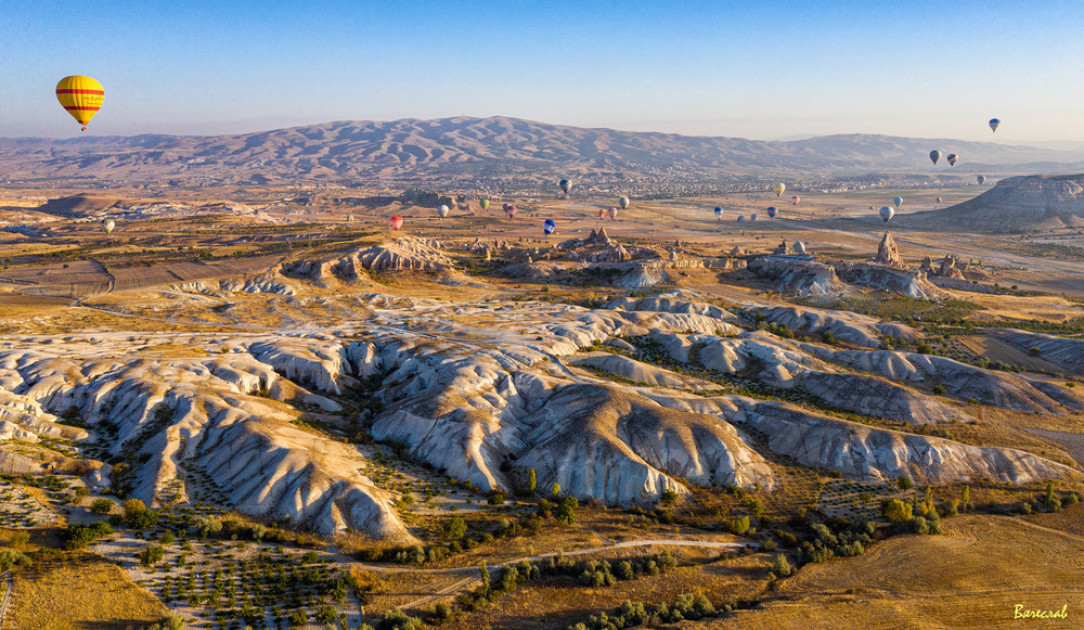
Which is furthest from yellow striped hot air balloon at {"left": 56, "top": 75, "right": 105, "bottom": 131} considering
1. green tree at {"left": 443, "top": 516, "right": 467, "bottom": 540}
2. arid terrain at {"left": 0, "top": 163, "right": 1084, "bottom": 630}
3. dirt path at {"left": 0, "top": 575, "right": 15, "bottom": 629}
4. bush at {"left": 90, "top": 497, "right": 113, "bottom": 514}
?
green tree at {"left": 443, "top": 516, "right": 467, "bottom": 540}

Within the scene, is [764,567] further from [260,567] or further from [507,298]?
[507,298]

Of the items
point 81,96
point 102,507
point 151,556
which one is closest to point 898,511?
point 151,556

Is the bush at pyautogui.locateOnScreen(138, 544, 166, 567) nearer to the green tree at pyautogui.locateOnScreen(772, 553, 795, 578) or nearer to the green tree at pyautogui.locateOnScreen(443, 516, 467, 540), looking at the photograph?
the green tree at pyautogui.locateOnScreen(443, 516, 467, 540)

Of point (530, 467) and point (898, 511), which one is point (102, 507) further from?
point (898, 511)

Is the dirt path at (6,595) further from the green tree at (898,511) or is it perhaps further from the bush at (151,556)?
the green tree at (898,511)

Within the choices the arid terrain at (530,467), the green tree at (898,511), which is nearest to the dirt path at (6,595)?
the arid terrain at (530,467)

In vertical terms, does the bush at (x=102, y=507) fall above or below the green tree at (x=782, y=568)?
above
